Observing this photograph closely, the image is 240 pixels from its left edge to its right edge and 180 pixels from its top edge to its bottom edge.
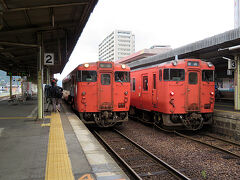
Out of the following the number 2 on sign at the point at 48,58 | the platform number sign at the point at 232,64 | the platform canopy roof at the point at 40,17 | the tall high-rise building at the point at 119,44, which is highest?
the tall high-rise building at the point at 119,44

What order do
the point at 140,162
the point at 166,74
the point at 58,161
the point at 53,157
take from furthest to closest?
the point at 166,74, the point at 140,162, the point at 53,157, the point at 58,161

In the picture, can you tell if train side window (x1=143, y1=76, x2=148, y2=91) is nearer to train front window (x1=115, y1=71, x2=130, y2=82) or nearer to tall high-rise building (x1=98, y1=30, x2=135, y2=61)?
train front window (x1=115, y1=71, x2=130, y2=82)

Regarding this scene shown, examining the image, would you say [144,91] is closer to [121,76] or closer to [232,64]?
[121,76]

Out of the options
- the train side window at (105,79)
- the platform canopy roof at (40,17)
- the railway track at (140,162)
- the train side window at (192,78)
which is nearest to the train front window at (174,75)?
the train side window at (192,78)

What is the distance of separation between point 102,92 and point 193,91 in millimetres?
3847

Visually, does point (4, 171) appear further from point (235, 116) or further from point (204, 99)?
point (235, 116)

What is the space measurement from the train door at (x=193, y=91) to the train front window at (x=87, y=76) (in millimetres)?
3991

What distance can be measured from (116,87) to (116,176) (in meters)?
6.07

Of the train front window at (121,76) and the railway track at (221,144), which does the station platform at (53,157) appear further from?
the railway track at (221,144)

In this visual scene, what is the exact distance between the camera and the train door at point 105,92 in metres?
9.32

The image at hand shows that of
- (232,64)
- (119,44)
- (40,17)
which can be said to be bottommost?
Answer: (232,64)

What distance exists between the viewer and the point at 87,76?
927 centimetres

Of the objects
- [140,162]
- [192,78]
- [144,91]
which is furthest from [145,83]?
[140,162]

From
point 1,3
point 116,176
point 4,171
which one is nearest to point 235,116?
point 116,176
